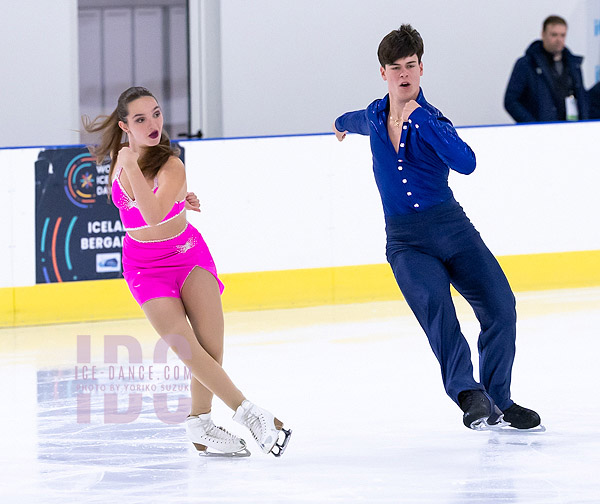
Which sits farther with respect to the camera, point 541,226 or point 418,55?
point 541,226

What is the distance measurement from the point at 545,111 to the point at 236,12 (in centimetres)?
274

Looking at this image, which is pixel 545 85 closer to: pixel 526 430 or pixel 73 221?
pixel 73 221

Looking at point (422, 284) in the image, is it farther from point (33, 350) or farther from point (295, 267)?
point (295, 267)

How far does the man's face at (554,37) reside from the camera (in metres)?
9.35

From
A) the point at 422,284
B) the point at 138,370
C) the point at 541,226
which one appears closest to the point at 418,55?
the point at 422,284

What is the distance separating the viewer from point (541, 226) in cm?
907

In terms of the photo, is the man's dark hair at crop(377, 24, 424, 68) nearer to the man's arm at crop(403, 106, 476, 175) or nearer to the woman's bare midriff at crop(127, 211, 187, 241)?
the man's arm at crop(403, 106, 476, 175)

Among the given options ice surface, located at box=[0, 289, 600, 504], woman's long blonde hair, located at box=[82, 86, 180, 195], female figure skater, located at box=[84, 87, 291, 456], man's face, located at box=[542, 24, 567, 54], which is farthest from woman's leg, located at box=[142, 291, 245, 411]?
man's face, located at box=[542, 24, 567, 54]

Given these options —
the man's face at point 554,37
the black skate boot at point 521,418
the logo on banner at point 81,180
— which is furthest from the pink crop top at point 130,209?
the man's face at point 554,37

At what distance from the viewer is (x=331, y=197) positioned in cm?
849

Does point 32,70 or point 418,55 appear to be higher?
point 32,70

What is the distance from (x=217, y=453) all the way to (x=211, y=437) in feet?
0.24

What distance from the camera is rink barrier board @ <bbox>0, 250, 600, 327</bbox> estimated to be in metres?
7.73

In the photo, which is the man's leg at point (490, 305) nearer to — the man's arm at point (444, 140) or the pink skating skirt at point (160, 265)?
the man's arm at point (444, 140)
